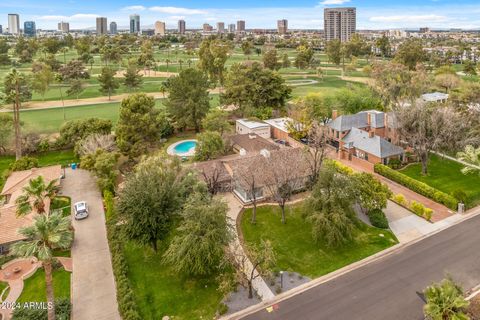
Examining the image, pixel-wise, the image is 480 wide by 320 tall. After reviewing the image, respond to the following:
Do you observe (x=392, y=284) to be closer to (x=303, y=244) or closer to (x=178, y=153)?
(x=303, y=244)

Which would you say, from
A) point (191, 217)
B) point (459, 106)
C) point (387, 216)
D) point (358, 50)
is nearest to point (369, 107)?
point (459, 106)

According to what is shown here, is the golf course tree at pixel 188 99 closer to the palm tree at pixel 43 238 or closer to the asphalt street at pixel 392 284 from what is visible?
the asphalt street at pixel 392 284

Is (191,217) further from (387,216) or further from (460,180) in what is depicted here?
(460,180)

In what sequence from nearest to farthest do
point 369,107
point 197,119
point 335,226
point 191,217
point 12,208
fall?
1. point 191,217
2. point 335,226
3. point 12,208
4. point 197,119
5. point 369,107

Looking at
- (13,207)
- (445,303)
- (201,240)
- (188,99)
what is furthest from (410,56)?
(13,207)

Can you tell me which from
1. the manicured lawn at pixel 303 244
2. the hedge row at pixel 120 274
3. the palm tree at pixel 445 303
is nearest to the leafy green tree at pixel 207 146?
the manicured lawn at pixel 303 244
